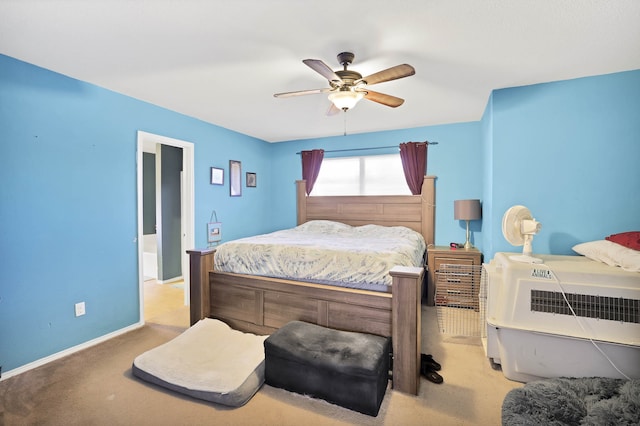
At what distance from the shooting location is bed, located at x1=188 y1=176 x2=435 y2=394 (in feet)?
6.82

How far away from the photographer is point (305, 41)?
2.07m

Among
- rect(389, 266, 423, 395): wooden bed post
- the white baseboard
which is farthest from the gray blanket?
the white baseboard

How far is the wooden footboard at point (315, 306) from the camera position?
2.08 metres

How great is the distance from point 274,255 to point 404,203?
8.03 ft

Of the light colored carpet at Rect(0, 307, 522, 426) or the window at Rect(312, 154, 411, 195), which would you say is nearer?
the light colored carpet at Rect(0, 307, 522, 426)

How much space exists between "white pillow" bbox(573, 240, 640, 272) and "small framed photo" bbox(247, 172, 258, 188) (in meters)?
4.23

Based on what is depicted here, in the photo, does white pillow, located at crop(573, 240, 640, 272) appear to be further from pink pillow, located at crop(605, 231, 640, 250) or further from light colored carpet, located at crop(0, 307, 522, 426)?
→ light colored carpet, located at crop(0, 307, 522, 426)

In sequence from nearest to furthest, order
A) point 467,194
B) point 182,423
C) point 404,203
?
point 182,423
point 467,194
point 404,203

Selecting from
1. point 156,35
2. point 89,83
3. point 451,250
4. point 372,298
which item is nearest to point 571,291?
point 372,298

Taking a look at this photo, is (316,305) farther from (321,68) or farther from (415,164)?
(415,164)

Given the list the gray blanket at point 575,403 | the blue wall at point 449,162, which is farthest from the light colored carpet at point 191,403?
the blue wall at point 449,162

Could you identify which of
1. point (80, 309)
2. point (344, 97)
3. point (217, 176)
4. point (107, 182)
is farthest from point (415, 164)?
point (80, 309)

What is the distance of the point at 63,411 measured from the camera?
188cm

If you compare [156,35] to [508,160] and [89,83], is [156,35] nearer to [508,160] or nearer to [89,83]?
[89,83]
